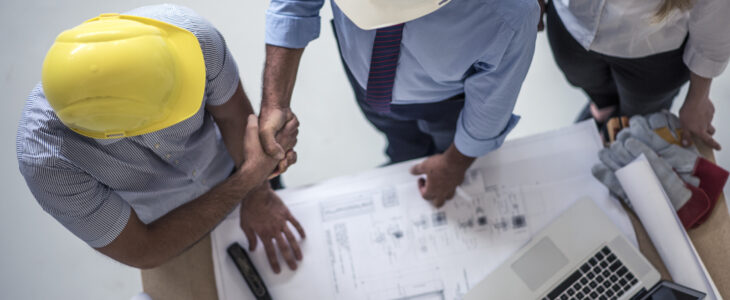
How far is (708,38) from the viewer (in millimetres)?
1088

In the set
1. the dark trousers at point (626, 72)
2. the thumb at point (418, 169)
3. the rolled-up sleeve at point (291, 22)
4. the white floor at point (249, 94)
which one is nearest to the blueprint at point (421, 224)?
the thumb at point (418, 169)

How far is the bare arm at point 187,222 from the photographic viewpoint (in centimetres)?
107

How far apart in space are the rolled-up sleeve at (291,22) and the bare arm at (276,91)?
0.03m

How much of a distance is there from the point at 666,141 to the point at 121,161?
4.13 feet

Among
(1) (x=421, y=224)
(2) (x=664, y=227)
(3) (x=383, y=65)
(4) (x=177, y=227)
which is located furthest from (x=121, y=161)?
(2) (x=664, y=227)

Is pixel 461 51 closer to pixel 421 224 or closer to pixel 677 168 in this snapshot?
pixel 421 224

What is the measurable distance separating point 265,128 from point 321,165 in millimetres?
976

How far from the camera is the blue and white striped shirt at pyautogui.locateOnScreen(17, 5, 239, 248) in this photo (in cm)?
95

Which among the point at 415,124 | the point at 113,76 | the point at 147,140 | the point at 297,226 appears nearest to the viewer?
the point at 113,76

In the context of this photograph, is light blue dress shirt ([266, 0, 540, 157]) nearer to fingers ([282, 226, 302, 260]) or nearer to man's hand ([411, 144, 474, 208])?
man's hand ([411, 144, 474, 208])

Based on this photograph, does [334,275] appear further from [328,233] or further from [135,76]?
[135,76]

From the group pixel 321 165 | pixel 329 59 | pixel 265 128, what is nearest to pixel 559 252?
pixel 265 128

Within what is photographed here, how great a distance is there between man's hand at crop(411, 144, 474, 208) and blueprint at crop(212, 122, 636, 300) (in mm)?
30

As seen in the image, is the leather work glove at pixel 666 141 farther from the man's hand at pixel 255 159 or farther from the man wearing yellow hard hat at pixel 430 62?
the man's hand at pixel 255 159
